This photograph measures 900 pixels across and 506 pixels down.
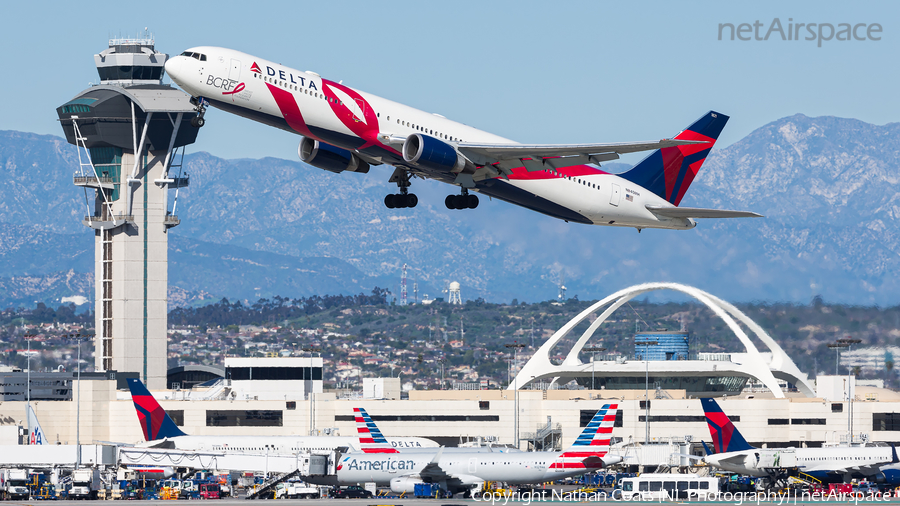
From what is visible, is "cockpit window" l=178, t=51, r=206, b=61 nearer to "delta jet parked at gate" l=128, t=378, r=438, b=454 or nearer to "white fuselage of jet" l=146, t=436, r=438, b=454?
"white fuselage of jet" l=146, t=436, r=438, b=454

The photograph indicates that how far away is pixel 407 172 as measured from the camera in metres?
61.9

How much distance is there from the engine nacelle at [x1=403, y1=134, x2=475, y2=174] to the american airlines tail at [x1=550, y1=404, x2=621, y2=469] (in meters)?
21.1

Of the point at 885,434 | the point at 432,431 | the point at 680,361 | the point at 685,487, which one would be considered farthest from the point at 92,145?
the point at 685,487

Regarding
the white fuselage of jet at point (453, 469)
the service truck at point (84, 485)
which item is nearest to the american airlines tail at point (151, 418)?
the service truck at point (84, 485)

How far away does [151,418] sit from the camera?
307 feet

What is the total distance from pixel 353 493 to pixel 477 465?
8552 mm

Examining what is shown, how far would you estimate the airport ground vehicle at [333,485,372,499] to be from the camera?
7426 centimetres

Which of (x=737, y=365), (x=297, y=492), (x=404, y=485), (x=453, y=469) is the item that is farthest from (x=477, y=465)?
(x=737, y=365)

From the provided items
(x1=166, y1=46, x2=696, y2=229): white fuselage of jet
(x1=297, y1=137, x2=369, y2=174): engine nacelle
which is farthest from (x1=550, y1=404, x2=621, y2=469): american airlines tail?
(x1=297, y1=137, x2=369, y2=174): engine nacelle

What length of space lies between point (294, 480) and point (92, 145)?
9734cm

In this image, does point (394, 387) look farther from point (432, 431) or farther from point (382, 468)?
point (382, 468)

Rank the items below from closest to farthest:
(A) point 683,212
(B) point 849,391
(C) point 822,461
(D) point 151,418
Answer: (A) point 683,212 < (C) point 822,461 < (D) point 151,418 < (B) point 849,391

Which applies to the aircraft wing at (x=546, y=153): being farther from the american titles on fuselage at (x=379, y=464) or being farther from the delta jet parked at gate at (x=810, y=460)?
the delta jet parked at gate at (x=810, y=460)

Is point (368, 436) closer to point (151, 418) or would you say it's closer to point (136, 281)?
point (151, 418)
